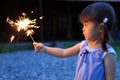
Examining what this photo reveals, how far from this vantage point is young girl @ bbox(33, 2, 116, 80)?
3244 mm

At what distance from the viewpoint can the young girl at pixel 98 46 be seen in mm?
3244

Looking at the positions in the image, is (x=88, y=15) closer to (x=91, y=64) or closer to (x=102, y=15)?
(x=102, y=15)

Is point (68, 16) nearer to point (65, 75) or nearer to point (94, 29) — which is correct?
point (65, 75)

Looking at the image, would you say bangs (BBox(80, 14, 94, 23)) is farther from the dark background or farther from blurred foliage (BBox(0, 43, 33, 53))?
the dark background

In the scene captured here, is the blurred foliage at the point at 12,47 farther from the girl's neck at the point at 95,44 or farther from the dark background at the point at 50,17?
the girl's neck at the point at 95,44

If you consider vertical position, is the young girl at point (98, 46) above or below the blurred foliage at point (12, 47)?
above

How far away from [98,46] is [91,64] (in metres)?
0.14

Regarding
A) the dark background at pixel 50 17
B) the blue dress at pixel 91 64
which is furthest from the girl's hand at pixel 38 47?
the dark background at pixel 50 17

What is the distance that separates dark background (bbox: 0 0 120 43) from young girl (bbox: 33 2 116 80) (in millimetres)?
18179

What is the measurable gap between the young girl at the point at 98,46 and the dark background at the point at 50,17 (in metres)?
18.2

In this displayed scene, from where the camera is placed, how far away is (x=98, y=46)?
11.0 ft

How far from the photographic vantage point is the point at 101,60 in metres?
3.29

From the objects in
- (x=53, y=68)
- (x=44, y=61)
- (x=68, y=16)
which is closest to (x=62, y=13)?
(x=68, y=16)

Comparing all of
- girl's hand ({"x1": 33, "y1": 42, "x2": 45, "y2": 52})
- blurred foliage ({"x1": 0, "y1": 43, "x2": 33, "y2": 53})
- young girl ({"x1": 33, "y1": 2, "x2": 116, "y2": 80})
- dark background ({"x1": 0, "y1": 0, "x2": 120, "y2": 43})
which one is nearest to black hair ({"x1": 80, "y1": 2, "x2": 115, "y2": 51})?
young girl ({"x1": 33, "y1": 2, "x2": 116, "y2": 80})
